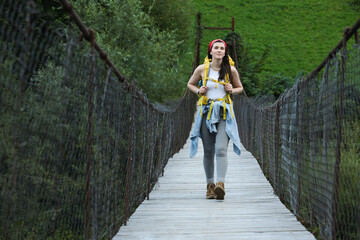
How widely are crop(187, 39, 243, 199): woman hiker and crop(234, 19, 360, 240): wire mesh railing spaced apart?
1.49ft

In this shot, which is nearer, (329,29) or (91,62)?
(91,62)

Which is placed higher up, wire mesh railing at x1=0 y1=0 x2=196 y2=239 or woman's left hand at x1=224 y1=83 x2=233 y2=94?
woman's left hand at x1=224 y1=83 x2=233 y2=94

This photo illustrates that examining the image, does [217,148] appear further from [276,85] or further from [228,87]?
[276,85]

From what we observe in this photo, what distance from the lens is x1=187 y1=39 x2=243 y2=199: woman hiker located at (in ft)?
15.1

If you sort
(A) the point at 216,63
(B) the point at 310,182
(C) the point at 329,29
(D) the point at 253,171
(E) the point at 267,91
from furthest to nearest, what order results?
(C) the point at 329,29, (E) the point at 267,91, (D) the point at 253,171, (A) the point at 216,63, (B) the point at 310,182

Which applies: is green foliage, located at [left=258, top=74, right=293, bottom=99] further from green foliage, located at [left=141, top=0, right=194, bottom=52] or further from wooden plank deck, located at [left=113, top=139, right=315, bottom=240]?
wooden plank deck, located at [left=113, top=139, right=315, bottom=240]

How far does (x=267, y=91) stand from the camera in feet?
60.3

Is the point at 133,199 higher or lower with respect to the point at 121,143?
lower

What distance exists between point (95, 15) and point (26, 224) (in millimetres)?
10962

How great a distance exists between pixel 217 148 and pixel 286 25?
36028 mm

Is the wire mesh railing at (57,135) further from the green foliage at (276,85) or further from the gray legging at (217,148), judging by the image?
the green foliage at (276,85)

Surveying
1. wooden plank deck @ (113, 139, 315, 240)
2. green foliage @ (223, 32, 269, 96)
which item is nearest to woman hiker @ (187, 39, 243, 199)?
wooden plank deck @ (113, 139, 315, 240)

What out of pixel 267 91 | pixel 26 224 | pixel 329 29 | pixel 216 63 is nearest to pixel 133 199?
pixel 216 63

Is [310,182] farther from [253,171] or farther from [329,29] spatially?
[329,29]
